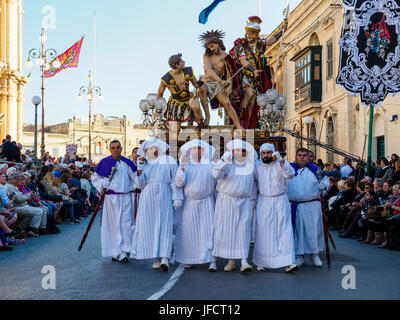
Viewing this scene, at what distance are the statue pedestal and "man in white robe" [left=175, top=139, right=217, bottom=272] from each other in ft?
7.54

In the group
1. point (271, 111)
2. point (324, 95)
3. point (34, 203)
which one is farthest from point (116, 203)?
point (324, 95)

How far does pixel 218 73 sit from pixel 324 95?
58.8 ft

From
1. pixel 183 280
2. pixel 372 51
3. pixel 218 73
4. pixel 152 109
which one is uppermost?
pixel 372 51

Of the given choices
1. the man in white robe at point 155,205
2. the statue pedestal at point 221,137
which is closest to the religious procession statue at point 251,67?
the statue pedestal at point 221,137

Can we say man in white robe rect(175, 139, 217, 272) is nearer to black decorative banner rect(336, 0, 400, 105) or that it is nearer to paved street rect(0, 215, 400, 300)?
paved street rect(0, 215, 400, 300)

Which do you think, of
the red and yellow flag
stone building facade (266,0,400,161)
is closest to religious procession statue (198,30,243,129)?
stone building facade (266,0,400,161)

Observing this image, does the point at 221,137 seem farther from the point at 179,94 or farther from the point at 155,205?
the point at 155,205

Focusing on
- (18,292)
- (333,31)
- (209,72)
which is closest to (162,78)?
(209,72)

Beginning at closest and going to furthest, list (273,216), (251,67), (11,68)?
(273,216), (251,67), (11,68)

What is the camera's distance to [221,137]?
400 inches

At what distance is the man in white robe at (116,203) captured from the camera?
810 centimetres

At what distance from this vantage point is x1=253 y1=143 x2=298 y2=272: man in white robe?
7.14 m

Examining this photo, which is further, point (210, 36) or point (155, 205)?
point (210, 36)

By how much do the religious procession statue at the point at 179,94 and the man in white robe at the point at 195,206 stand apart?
8.73ft
